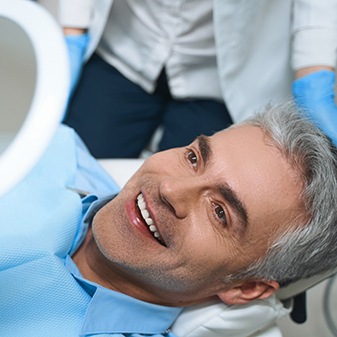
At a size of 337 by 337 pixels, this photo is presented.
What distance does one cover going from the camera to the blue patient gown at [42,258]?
99 centimetres

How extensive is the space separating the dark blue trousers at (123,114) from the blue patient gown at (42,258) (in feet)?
1.24

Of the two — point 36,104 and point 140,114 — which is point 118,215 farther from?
point 140,114

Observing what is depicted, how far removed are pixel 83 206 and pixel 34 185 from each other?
11cm

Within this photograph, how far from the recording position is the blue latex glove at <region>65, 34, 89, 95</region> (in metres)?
1.52

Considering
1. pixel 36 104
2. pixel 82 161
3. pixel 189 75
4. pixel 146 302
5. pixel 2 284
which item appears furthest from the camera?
pixel 189 75

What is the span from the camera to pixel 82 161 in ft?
4.26

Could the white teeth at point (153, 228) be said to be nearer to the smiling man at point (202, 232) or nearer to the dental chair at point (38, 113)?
the smiling man at point (202, 232)

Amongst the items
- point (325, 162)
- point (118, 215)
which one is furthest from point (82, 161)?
point (325, 162)

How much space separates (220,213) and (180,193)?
9 centimetres

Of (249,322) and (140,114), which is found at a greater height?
(140,114)

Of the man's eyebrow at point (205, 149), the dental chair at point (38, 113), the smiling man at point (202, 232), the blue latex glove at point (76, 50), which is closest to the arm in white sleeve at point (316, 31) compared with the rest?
the smiling man at point (202, 232)

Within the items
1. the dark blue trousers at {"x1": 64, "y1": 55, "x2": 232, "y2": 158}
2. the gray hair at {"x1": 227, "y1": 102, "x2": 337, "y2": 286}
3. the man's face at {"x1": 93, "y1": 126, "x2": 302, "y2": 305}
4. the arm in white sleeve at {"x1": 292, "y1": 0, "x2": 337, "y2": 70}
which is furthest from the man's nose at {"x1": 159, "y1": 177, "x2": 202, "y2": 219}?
the dark blue trousers at {"x1": 64, "y1": 55, "x2": 232, "y2": 158}

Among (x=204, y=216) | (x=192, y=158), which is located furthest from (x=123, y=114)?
(x=204, y=216)

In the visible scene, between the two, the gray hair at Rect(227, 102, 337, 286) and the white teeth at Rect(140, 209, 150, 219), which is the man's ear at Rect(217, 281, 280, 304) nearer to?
the gray hair at Rect(227, 102, 337, 286)
